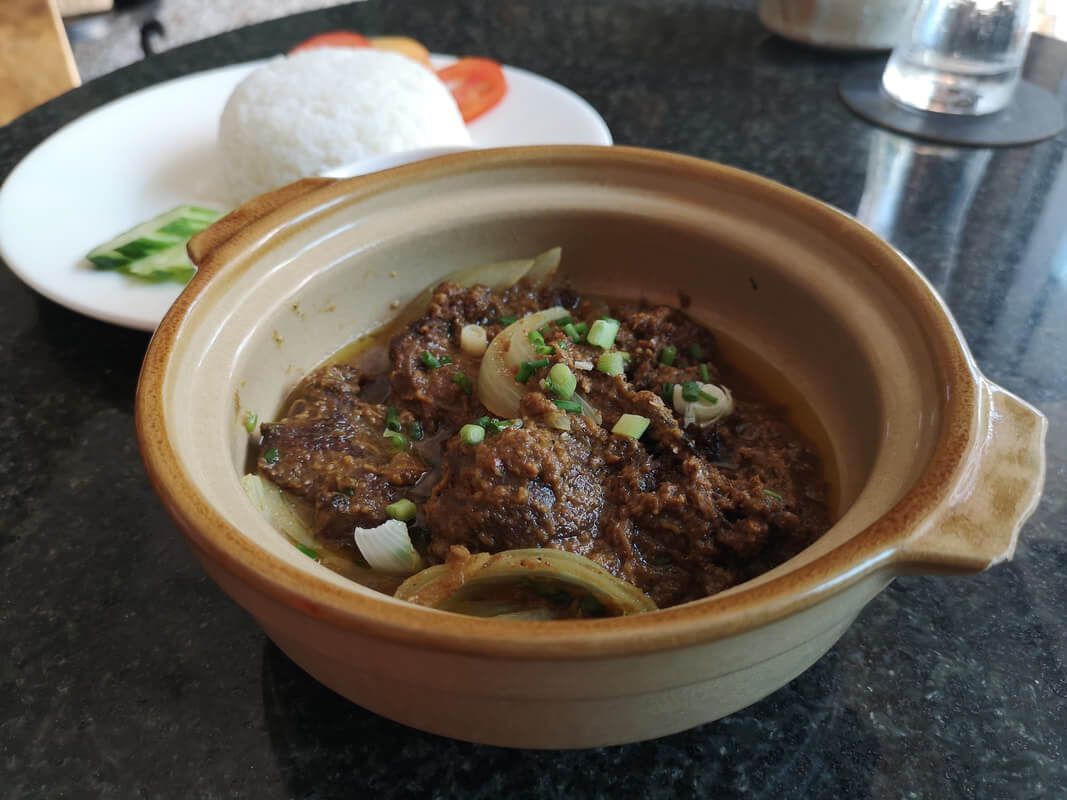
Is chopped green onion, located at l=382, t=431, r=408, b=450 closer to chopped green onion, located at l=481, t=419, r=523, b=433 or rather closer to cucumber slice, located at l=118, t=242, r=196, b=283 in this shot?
chopped green onion, located at l=481, t=419, r=523, b=433

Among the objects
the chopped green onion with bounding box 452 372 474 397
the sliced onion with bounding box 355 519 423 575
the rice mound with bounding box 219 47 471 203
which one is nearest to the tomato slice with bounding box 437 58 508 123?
the rice mound with bounding box 219 47 471 203

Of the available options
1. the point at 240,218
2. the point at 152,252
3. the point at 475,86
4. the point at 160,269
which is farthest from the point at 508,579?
the point at 475,86

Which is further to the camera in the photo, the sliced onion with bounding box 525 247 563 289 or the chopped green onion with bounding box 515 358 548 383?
the sliced onion with bounding box 525 247 563 289

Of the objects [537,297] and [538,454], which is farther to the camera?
[537,297]

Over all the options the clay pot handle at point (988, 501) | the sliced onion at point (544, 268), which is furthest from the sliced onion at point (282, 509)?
the clay pot handle at point (988, 501)

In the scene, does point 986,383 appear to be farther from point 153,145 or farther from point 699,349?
point 153,145

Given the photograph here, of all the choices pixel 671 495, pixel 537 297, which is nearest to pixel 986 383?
pixel 671 495

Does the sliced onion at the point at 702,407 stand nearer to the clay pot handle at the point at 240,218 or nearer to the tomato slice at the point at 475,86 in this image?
the clay pot handle at the point at 240,218

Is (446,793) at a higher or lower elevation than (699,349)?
lower
